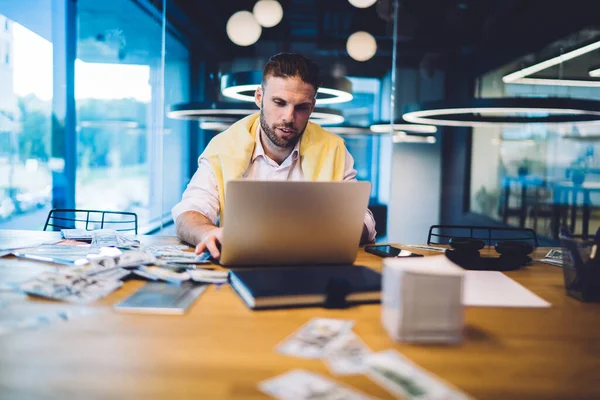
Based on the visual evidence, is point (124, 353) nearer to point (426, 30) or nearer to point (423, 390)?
point (423, 390)

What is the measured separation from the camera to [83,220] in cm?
254

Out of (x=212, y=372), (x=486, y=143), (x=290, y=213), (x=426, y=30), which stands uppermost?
(x=426, y=30)

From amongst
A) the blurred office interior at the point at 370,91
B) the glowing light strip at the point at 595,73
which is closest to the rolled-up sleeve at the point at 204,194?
the blurred office interior at the point at 370,91

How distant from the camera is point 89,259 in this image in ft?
4.98

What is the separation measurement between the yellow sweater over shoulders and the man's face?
86 millimetres

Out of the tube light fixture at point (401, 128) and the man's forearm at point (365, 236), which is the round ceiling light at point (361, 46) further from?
the man's forearm at point (365, 236)

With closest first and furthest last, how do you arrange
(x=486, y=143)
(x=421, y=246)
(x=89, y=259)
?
(x=89, y=259) < (x=421, y=246) < (x=486, y=143)

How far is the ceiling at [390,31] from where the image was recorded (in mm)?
6406

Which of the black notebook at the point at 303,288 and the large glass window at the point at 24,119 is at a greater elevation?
the large glass window at the point at 24,119

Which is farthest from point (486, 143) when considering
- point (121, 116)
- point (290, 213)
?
point (290, 213)

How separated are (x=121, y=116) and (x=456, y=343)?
588 cm

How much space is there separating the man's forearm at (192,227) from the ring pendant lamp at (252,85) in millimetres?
1561

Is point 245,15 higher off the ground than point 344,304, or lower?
higher

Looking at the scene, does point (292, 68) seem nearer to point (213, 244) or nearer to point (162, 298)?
point (213, 244)
